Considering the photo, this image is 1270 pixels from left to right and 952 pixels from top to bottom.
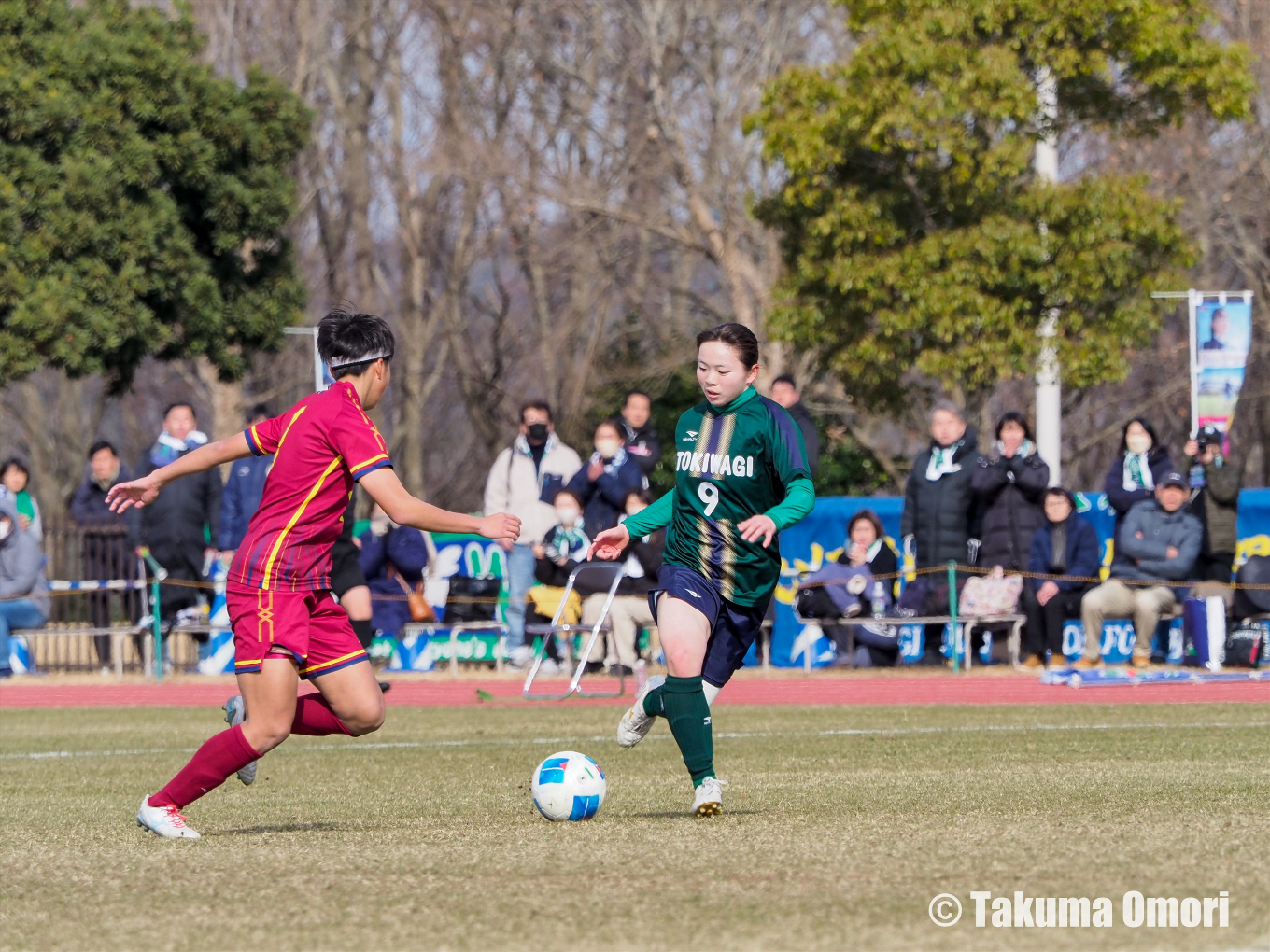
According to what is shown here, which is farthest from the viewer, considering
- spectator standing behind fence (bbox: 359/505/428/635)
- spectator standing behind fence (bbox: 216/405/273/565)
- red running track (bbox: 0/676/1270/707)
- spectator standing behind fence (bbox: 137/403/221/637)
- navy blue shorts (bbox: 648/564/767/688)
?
spectator standing behind fence (bbox: 359/505/428/635)

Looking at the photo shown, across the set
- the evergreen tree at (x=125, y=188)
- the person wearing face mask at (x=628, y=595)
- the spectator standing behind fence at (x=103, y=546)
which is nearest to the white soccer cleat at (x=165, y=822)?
the person wearing face mask at (x=628, y=595)

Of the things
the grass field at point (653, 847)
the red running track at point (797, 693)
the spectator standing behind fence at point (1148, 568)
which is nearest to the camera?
the grass field at point (653, 847)

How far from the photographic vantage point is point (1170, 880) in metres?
4.89

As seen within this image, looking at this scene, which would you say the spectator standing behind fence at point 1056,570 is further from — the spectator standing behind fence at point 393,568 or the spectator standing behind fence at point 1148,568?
the spectator standing behind fence at point 393,568

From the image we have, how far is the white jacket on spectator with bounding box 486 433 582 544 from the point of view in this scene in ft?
55.6

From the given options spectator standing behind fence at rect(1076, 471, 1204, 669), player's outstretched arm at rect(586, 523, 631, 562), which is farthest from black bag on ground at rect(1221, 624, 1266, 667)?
player's outstretched arm at rect(586, 523, 631, 562)

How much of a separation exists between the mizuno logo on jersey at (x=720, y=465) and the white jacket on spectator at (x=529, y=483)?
9790 millimetres

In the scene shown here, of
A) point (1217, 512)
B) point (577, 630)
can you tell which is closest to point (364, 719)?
point (577, 630)

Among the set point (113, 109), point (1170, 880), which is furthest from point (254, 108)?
point (1170, 880)

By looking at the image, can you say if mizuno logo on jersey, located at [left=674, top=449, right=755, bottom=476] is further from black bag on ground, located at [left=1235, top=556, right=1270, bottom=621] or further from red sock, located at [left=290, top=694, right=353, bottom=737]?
black bag on ground, located at [left=1235, top=556, right=1270, bottom=621]

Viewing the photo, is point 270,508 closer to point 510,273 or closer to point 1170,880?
point 1170,880

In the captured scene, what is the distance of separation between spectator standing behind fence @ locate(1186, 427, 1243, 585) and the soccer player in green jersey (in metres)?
10.2

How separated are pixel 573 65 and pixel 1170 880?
2762 centimetres

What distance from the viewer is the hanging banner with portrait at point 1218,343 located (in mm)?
17697
